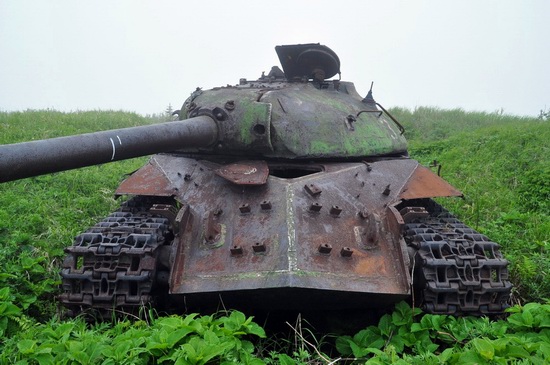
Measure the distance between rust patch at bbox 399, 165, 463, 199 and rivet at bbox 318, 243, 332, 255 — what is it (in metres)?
1.08

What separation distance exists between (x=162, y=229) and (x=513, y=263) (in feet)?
11.4

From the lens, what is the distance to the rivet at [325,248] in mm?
4121

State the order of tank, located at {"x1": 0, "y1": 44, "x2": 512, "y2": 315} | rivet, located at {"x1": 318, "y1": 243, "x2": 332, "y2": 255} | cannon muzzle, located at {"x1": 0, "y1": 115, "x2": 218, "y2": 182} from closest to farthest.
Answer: cannon muzzle, located at {"x1": 0, "y1": 115, "x2": 218, "y2": 182} < tank, located at {"x1": 0, "y1": 44, "x2": 512, "y2": 315} < rivet, located at {"x1": 318, "y1": 243, "x2": 332, "y2": 255}

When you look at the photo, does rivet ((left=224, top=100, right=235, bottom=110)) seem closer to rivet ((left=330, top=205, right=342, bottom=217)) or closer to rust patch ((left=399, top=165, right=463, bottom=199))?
rivet ((left=330, top=205, right=342, bottom=217))

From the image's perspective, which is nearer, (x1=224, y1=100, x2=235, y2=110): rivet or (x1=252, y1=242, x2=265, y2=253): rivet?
(x1=252, y1=242, x2=265, y2=253): rivet

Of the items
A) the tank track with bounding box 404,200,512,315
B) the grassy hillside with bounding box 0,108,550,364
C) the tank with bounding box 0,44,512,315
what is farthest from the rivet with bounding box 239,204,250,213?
the tank track with bounding box 404,200,512,315

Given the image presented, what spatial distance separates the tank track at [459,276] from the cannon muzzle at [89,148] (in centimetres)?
204

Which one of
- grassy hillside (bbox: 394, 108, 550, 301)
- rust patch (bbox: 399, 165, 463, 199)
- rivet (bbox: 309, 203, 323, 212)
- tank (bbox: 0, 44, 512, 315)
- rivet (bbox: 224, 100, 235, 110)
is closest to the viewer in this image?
tank (bbox: 0, 44, 512, 315)

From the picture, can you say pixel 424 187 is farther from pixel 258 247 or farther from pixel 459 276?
pixel 258 247

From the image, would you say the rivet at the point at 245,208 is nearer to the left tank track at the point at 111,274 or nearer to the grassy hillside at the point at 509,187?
the left tank track at the point at 111,274

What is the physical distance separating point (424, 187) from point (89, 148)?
3043mm

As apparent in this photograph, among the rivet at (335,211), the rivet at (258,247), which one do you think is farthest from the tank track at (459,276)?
the rivet at (258,247)

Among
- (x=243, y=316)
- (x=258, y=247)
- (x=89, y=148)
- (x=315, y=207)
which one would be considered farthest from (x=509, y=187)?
(x=89, y=148)

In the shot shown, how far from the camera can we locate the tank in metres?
4.01
